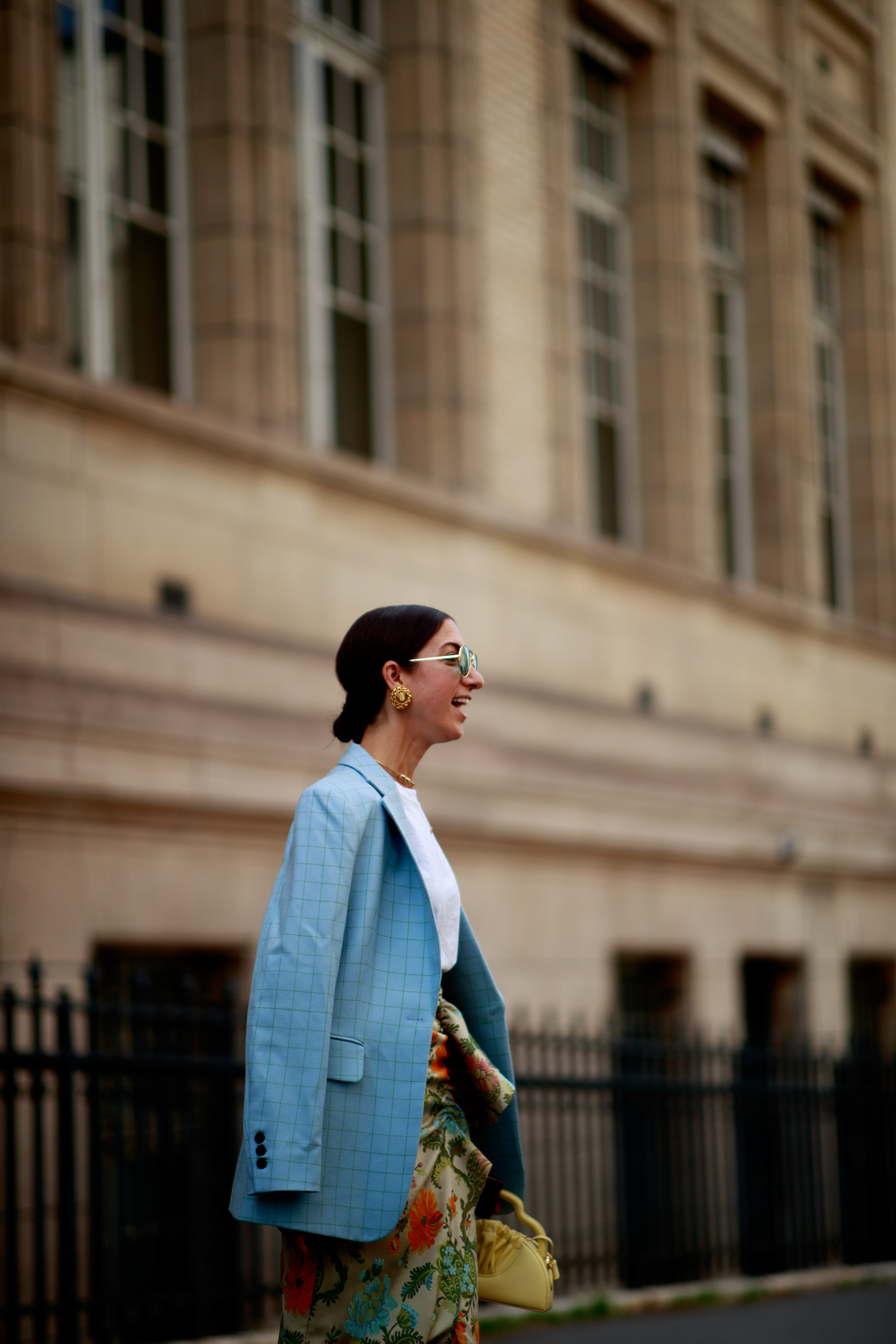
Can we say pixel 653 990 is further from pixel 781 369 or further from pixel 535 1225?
pixel 535 1225

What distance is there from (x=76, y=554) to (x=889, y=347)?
1114cm

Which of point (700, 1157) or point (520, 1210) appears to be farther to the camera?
point (700, 1157)

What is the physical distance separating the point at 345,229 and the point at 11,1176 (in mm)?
7132

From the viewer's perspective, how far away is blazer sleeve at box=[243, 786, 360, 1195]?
128 inches

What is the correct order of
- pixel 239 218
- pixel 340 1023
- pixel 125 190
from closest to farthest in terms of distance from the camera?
pixel 340 1023, pixel 125 190, pixel 239 218

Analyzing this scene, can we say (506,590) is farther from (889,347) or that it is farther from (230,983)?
(889,347)

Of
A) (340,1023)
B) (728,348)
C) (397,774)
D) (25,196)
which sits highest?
(728,348)

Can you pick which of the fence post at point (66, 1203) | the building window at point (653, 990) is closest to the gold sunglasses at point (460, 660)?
the fence post at point (66, 1203)

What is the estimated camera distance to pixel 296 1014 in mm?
3299

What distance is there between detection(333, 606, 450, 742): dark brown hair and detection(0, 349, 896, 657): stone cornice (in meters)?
5.08

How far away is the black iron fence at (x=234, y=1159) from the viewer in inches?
267

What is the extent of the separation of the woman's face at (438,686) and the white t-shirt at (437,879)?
0.15 meters

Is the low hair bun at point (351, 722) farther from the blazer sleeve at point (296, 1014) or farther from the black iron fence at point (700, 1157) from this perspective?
the black iron fence at point (700, 1157)

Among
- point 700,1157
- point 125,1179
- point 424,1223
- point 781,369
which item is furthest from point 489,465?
point 424,1223
